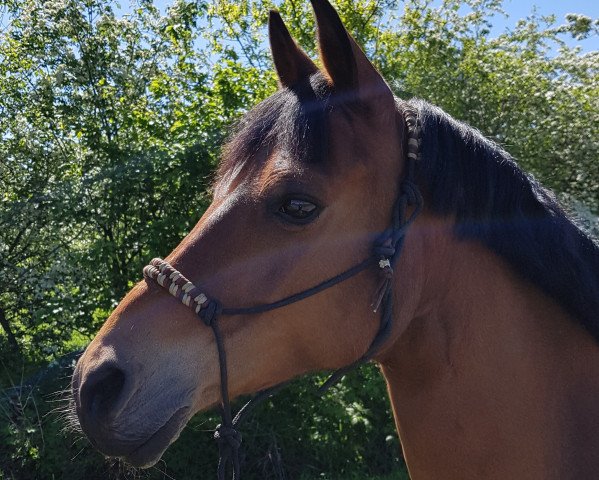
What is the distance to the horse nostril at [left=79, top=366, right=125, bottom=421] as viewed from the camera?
151 centimetres

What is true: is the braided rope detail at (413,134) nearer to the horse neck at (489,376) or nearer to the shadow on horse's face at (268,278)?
the shadow on horse's face at (268,278)

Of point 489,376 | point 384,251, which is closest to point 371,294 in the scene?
point 384,251

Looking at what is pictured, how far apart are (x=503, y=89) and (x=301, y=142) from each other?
6.03 meters

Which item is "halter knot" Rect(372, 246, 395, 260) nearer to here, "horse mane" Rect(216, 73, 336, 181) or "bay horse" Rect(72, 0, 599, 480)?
"bay horse" Rect(72, 0, 599, 480)

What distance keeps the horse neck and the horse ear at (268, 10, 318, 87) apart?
61 cm

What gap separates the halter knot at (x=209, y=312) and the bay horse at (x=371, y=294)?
3cm

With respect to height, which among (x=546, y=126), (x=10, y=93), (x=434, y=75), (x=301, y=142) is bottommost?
(x=546, y=126)

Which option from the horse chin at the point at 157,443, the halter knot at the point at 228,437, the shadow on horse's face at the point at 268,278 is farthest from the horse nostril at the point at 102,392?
the halter knot at the point at 228,437

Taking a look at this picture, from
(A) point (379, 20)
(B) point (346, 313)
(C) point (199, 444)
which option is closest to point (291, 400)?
(C) point (199, 444)

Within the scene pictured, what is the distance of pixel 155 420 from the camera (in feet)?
5.01

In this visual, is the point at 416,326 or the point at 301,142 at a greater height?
the point at 301,142

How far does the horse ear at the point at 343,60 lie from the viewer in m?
1.71

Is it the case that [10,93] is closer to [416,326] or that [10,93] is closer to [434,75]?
[434,75]

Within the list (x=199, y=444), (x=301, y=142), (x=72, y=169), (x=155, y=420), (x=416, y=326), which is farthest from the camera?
(x=72, y=169)
